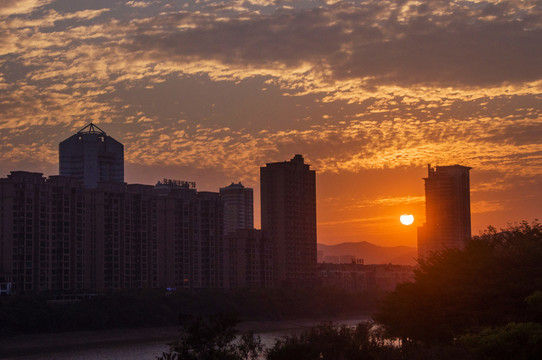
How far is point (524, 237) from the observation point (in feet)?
168

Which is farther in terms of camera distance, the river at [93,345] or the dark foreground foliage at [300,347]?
the river at [93,345]

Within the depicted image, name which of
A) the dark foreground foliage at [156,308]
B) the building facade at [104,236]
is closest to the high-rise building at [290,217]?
the building facade at [104,236]

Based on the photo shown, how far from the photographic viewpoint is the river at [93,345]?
8975 cm

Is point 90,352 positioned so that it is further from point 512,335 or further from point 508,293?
point 512,335

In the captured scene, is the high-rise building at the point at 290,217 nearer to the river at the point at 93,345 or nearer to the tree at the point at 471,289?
the river at the point at 93,345

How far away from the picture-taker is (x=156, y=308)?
122375mm

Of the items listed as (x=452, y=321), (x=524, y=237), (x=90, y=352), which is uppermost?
(x=524, y=237)

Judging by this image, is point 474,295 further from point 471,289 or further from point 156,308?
point 156,308

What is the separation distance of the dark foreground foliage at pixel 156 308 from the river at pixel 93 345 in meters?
1.54

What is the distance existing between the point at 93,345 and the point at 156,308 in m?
19.5

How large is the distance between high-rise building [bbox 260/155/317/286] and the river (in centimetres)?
6156

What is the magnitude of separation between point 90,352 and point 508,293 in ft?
203

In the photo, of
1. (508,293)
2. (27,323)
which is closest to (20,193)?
(27,323)

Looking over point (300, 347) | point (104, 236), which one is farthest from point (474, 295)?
point (104, 236)
